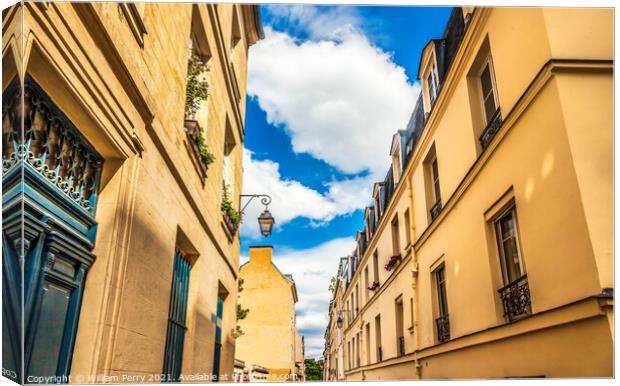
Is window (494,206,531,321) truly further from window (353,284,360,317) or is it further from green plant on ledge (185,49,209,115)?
window (353,284,360,317)

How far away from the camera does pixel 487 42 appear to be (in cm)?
534

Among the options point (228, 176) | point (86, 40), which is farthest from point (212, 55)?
point (86, 40)

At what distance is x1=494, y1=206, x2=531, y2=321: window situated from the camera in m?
4.20

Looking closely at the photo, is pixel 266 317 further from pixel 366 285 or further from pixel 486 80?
pixel 486 80

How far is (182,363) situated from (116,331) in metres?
1.88

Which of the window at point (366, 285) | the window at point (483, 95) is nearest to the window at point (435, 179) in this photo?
the window at point (483, 95)

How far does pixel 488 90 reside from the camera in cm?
561

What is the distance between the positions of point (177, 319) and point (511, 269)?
3.41m

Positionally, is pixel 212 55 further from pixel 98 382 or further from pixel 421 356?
pixel 421 356

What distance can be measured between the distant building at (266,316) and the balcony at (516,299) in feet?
41.9

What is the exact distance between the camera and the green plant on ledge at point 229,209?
6983 mm

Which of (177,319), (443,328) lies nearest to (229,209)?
(177,319)

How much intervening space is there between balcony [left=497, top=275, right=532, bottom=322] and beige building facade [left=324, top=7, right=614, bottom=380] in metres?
0.02

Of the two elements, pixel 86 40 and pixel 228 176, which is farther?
pixel 228 176
